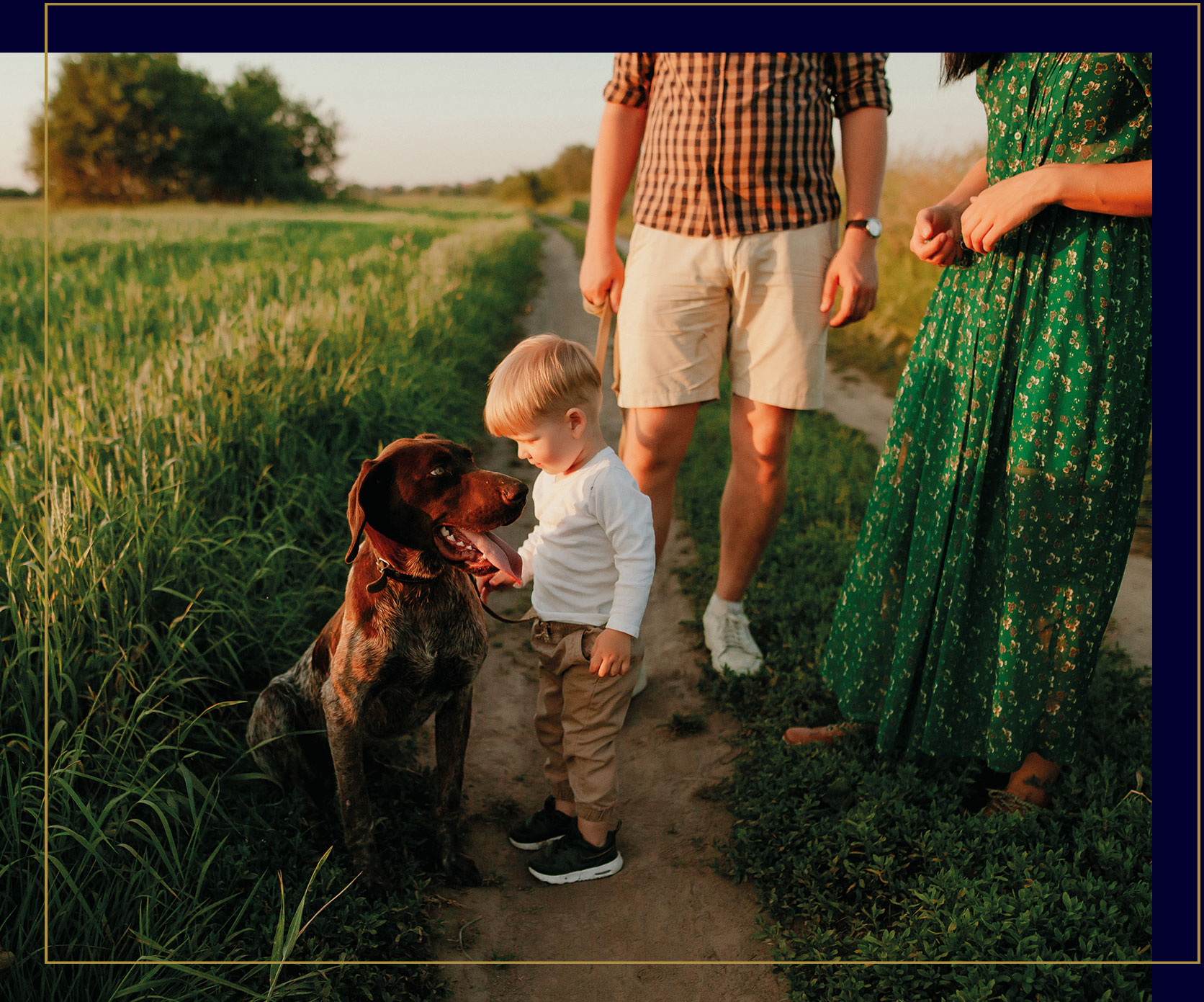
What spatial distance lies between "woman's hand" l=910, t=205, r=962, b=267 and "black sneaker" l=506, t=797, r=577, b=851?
2.11 meters

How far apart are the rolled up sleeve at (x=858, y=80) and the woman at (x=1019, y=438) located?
1.95 feet

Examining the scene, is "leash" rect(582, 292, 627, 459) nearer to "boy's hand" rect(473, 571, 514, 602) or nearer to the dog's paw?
"boy's hand" rect(473, 571, 514, 602)

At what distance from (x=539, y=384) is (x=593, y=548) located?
52cm

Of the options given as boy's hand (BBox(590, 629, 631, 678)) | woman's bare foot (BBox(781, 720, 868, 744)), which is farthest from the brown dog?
woman's bare foot (BBox(781, 720, 868, 744))

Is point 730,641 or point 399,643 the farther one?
point 730,641

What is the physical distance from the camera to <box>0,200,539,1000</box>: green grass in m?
2.09

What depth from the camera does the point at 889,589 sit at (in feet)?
9.09

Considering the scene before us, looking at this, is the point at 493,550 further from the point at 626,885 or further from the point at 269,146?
the point at 269,146

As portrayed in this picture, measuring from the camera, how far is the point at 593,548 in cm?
243

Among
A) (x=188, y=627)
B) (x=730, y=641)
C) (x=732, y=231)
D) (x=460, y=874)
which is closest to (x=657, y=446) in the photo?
(x=732, y=231)
